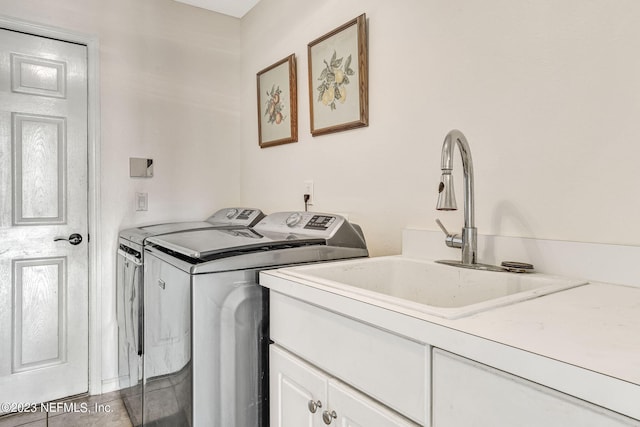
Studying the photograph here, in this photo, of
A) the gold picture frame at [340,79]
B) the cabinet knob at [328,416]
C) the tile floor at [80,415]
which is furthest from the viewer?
the tile floor at [80,415]

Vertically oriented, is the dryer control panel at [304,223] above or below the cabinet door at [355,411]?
above

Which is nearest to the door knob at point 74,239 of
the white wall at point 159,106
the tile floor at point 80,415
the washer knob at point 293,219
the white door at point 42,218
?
the white door at point 42,218

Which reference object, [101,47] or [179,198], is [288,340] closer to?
[179,198]

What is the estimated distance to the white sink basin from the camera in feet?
2.93

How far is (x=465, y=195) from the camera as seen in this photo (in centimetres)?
116

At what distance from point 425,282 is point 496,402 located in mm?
709

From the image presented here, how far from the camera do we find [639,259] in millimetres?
909

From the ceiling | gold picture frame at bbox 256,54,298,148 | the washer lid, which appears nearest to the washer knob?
the washer lid

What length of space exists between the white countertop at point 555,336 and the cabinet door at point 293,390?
22cm

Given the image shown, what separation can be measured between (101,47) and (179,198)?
1005mm

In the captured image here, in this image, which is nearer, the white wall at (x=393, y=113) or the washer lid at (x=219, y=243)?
the white wall at (x=393, y=113)

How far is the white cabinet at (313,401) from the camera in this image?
2.56 feet

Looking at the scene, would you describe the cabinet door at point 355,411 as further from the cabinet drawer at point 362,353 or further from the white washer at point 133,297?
the white washer at point 133,297

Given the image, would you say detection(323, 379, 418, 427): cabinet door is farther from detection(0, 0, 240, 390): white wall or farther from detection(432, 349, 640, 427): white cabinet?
detection(0, 0, 240, 390): white wall
